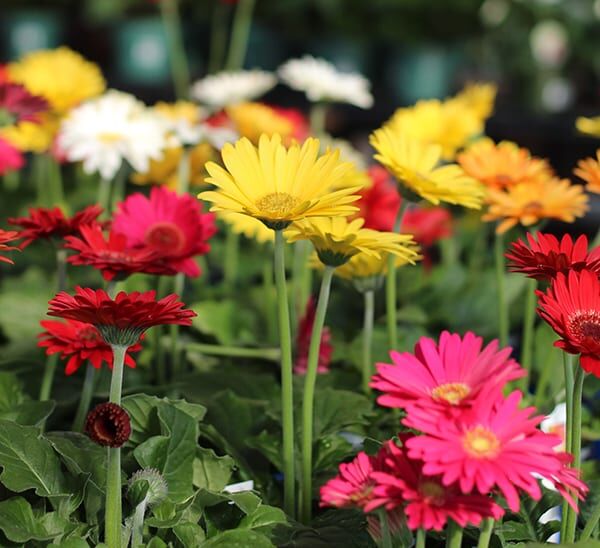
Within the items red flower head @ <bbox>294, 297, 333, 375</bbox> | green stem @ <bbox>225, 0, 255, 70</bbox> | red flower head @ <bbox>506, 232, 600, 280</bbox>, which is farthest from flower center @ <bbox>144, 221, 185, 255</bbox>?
green stem @ <bbox>225, 0, 255, 70</bbox>

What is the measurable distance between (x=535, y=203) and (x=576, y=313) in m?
0.23

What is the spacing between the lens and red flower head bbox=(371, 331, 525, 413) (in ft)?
1.39

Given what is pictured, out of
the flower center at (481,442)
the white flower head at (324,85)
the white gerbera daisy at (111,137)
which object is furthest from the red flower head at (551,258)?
the white flower head at (324,85)

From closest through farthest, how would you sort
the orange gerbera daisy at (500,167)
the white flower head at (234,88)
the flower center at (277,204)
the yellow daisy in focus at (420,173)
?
the flower center at (277,204) → the yellow daisy in focus at (420,173) → the orange gerbera daisy at (500,167) → the white flower head at (234,88)

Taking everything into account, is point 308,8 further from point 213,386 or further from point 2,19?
point 213,386

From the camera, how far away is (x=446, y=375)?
46 cm

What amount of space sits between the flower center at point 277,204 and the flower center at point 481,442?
14cm

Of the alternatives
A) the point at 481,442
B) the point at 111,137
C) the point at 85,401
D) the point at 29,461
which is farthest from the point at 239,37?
the point at 481,442

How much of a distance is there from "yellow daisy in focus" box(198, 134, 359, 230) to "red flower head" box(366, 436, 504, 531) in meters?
0.14

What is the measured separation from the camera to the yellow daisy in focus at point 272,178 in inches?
20.1

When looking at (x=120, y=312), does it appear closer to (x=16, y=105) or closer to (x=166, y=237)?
(x=166, y=237)

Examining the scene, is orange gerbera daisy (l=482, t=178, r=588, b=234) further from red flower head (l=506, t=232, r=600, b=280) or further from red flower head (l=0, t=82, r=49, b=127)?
red flower head (l=0, t=82, r=49, b=127)

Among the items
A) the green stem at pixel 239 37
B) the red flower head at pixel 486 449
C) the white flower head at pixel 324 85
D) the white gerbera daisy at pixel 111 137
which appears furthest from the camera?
the green stem at pixel 239 37

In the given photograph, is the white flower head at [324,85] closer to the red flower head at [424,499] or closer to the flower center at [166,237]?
the flower center at [166,237]
